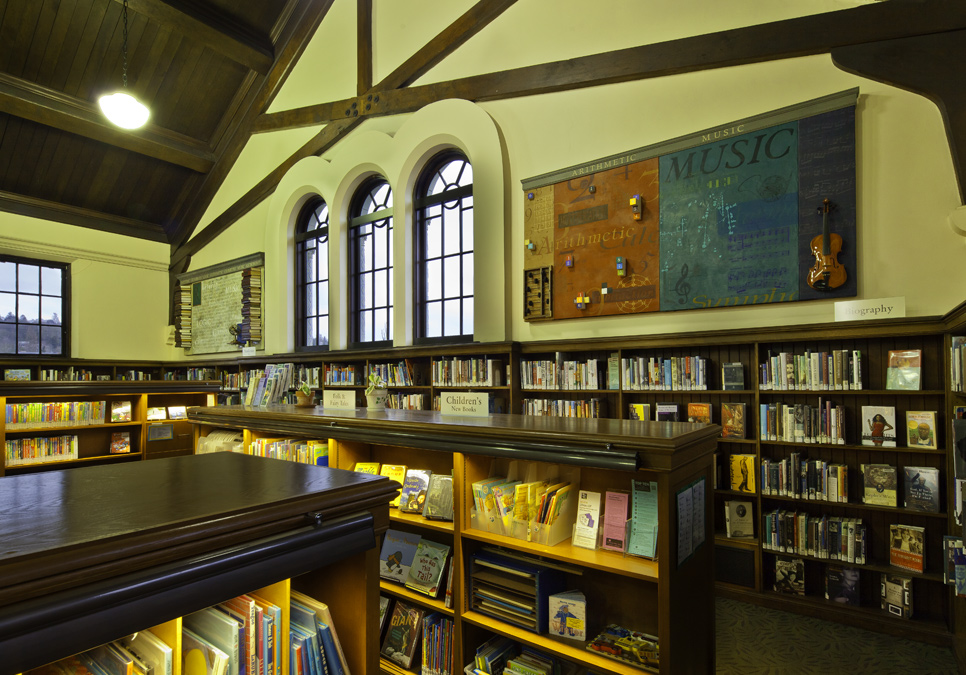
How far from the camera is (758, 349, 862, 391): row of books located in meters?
3.39

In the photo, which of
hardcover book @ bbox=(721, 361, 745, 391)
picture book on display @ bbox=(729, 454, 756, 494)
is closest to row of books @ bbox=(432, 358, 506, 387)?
hardcover book @ bbox=(721, 361, 745, 391)

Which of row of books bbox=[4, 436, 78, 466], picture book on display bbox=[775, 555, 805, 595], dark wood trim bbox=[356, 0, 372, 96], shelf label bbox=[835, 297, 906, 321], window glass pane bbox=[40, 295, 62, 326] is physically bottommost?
picture book on display bbox=[775, 555, 805, 595]

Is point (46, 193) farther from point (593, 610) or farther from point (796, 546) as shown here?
point (796, 546)

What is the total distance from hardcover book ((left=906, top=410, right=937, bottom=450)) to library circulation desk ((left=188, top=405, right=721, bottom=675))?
1.88 metres

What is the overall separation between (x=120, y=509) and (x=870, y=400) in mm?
4048

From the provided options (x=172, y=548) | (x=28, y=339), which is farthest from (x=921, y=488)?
(x=28, y=339)

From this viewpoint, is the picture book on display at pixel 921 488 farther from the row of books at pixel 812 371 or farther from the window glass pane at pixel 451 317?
the window glass pane at pixel 451 317

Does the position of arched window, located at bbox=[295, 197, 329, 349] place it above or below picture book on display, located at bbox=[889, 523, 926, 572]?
above

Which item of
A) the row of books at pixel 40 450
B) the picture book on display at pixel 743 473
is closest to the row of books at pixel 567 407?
the picture book on display at pixel 743 473

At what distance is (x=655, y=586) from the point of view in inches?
81.1

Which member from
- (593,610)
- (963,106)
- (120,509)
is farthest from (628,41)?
(120,509)

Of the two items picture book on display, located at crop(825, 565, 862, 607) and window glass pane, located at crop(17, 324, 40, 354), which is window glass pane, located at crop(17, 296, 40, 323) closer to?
window glass pane, located at crop(17, 324, 40, 354)

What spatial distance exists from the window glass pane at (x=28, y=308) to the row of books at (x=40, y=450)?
4787mm

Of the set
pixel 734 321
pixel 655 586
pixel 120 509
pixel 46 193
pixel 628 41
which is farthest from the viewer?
pixel 46 193
